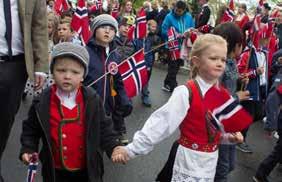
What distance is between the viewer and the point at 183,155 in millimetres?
3145

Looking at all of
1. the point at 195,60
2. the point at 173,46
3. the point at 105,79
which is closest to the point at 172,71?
the point at 173,46

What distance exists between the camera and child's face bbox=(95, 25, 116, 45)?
16.3 feet

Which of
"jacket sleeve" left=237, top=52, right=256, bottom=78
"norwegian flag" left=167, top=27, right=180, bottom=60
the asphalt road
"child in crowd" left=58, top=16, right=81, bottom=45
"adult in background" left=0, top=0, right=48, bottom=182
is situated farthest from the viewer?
"norwegian flag" left=167, top=27, right=180, bottom=60

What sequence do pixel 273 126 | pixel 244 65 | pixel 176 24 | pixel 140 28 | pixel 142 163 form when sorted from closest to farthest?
pixel 273 126 → pixel 142 163 → pixel 244 65 → pixel 140 28 → pixel 176 24

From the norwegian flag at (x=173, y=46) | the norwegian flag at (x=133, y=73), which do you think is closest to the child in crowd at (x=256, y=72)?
the norwegian flag at (x=133, y=73)

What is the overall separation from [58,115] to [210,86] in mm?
927

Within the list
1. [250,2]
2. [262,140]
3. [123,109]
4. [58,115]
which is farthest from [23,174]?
[250,2]

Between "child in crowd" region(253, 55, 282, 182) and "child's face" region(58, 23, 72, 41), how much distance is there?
8.17 feet

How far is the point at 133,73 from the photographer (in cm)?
565

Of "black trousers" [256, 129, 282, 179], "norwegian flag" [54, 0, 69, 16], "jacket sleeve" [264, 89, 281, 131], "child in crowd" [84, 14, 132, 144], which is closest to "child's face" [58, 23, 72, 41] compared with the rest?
"child in crowd" [84, 14, 132, 144]

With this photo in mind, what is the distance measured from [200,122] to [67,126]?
2.57 feet

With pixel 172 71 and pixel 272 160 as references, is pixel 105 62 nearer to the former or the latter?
pixel 272 160

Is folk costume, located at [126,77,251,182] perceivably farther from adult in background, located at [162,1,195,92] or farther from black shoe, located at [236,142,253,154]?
adult in background, located at [162,1,195,92]

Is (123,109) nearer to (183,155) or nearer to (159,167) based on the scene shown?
(159,167)
